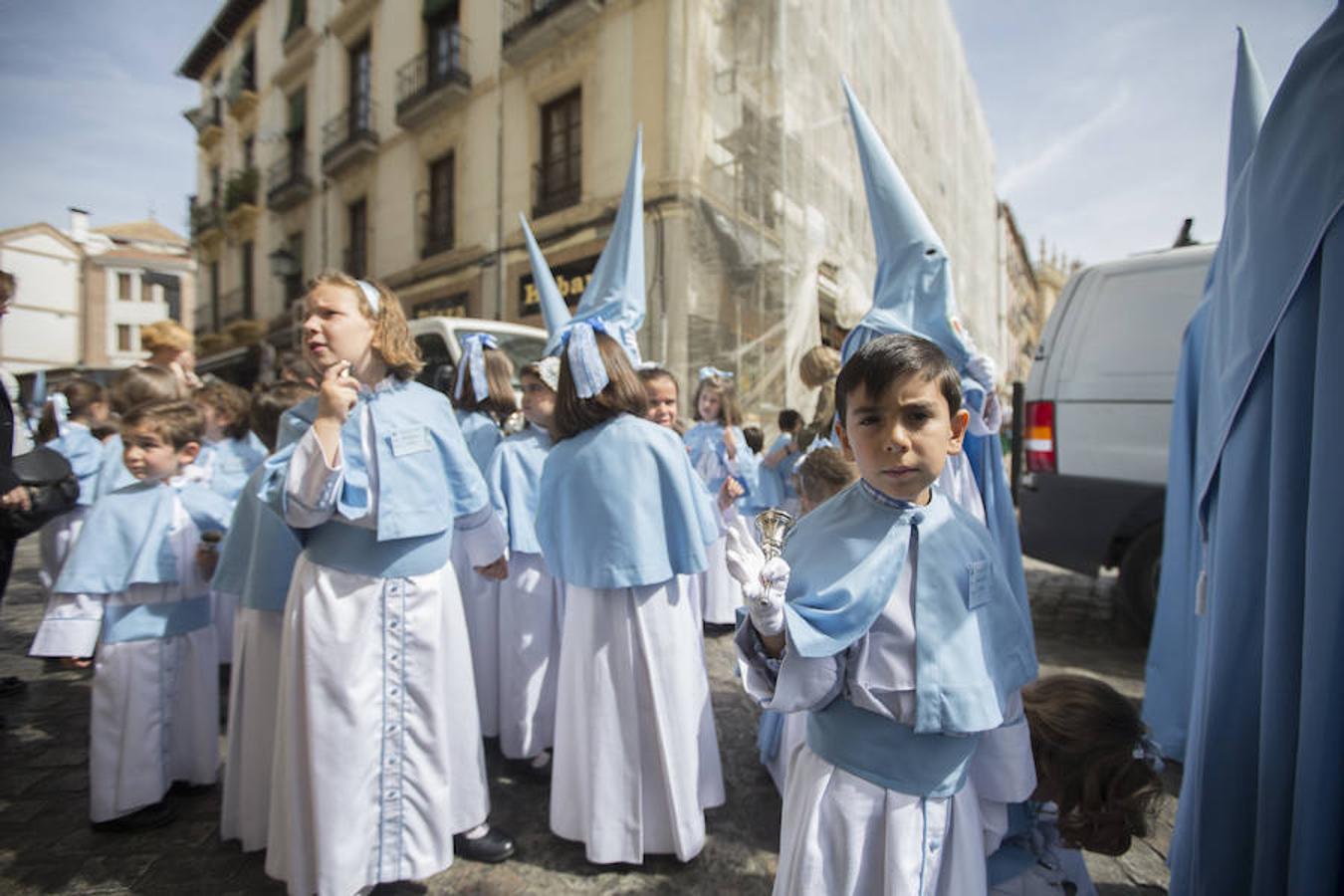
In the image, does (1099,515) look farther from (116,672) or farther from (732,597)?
(116,672)

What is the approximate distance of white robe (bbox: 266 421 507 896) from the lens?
1.85 metres

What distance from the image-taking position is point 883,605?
1.23 m

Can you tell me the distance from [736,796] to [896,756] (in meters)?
1.50

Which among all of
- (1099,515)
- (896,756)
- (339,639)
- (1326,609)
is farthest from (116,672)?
(1099,515)

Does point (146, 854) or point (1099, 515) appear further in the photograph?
point (1099, 515)

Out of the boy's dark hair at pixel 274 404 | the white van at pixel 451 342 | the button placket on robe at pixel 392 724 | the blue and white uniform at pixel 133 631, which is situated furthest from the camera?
the white van at pixel 451 342

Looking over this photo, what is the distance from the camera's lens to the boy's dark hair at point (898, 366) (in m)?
1.26

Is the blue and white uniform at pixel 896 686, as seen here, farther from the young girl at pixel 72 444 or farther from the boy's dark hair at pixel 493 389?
the young girl at pixel 72 444

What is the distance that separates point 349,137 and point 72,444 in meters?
12.7

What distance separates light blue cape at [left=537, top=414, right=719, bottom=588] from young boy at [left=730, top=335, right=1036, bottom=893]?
3.06 feet

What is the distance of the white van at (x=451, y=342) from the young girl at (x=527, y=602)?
3.32 meters

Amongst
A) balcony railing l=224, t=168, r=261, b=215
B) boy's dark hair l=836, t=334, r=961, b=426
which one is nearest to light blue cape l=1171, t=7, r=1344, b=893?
boy's dark hair l=836, t=334, r=961, b=426

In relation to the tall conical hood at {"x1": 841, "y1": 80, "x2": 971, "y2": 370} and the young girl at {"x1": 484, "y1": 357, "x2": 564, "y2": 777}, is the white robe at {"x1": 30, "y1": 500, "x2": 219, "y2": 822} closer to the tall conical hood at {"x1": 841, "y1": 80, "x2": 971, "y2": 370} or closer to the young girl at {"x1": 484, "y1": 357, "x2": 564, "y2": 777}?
the young girl at {"x1": 484, "y1": 357, "x2": 564, "y2": 777}

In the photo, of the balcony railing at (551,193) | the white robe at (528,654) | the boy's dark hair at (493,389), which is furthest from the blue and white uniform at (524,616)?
the balcony railing at (551,193)
